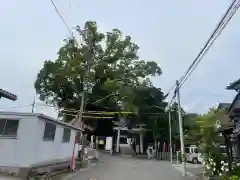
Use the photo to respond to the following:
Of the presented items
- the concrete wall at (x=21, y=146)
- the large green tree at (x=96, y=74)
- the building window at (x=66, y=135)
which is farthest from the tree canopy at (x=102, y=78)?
the concrete wall at (x=21, y=146)

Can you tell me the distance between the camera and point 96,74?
4238 cm

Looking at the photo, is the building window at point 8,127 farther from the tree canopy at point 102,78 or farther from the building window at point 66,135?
the tree canopy at point 102,78

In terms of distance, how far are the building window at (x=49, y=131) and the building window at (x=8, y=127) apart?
5.58 feet

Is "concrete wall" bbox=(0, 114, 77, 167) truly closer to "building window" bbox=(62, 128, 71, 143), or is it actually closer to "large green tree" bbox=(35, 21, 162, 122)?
"building window" bbox=(62, 128, 71, 143)

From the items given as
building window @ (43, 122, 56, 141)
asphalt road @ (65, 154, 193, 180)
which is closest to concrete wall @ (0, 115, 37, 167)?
building window @ (43, 122, 56, 141)

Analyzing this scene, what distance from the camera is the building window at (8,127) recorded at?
47.9ft

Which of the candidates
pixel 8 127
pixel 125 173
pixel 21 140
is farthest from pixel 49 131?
pixel 125 173

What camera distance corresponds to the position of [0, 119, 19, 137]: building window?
47.9ft

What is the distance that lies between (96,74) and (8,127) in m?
28.1

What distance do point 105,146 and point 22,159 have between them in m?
34.4

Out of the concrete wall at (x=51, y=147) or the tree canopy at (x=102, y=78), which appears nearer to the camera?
the concrete wall at (x=51, y=147)

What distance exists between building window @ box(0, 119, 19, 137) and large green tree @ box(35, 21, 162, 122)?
71.2 feet

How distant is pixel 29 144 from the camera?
1437 cm

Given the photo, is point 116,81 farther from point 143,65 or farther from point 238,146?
point 238,146
